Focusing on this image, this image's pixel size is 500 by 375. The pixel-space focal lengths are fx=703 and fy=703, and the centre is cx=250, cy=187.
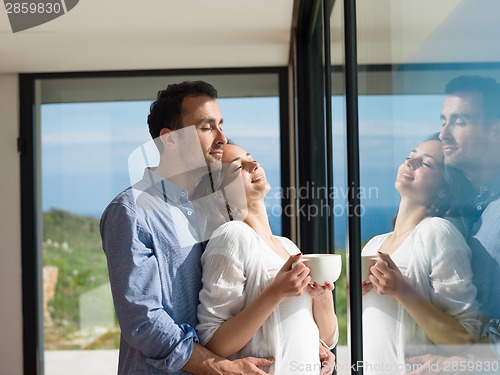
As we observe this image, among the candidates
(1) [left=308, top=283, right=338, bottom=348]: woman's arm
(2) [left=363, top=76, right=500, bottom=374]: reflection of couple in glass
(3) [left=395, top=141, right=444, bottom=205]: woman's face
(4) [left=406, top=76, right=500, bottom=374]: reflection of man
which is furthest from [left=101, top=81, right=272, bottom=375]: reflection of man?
(4) [left=406, top=76, right=500, bottom=374]: reflection of man

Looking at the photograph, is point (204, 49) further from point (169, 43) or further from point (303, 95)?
point (303, 95)

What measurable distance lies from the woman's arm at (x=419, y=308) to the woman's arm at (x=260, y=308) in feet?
0.47

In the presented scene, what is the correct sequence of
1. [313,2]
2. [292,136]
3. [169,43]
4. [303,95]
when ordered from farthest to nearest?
[292,136] → [169,43] → [303,95] → [313,2]

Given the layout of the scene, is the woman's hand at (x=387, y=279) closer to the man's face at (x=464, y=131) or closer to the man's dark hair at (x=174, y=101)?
the man's face at (x=464, y=131)

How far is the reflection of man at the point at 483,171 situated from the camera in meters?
0.55

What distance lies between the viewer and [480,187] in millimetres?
587

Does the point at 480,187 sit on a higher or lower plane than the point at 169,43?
lower

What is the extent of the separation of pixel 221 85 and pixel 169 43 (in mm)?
785

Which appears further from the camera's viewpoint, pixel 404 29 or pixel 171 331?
pixel 171 331

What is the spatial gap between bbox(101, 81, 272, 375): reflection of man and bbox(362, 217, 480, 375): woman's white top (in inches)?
10.1

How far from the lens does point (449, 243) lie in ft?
2.28

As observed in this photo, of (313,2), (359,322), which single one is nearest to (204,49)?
(313,2)

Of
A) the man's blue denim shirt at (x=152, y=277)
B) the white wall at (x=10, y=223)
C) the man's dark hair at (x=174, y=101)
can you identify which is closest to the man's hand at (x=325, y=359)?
the man's blue denim shirt at (x=152, y=277)

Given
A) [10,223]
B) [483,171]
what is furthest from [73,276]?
[483,171]
